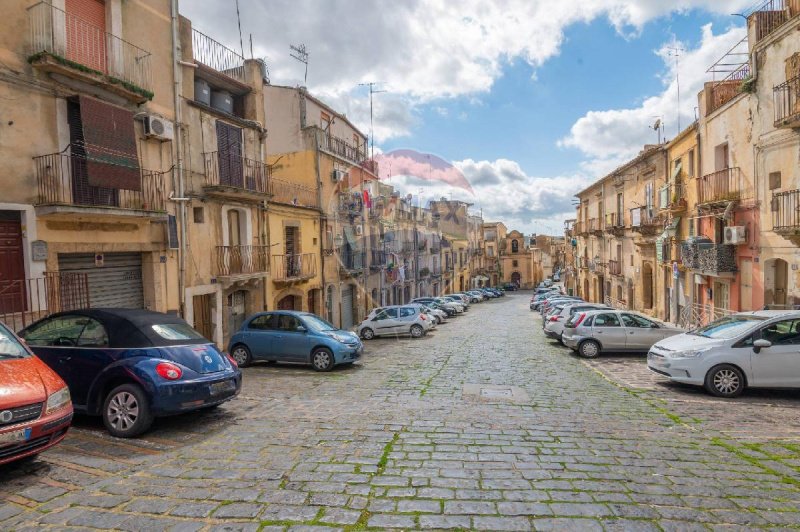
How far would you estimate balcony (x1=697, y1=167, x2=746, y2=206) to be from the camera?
54.2 ft

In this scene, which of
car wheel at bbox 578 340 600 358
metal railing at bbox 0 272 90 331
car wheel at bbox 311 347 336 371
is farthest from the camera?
car wheel at bbox 578 340 600 358

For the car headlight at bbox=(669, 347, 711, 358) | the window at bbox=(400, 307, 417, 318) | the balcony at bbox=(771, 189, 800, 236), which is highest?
the balcony at bbox=(771, 189, 800, 236)

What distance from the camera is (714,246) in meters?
17.3

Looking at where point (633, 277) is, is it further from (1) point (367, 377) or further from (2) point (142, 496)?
(2) point (142, 496)

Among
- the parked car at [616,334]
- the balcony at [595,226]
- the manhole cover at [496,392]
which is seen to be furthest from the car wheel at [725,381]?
the balcony at [595,226]

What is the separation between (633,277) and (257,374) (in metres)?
24.7

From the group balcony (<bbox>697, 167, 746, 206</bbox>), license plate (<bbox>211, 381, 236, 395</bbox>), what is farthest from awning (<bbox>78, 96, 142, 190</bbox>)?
balcony (<bbox>697, 167, 746, 206</bbox>)

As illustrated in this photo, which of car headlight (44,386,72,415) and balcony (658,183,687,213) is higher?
balcony (658,183,687,213)

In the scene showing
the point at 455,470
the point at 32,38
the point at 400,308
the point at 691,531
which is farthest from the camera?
the point at 400,308

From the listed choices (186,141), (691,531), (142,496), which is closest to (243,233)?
(186,141)

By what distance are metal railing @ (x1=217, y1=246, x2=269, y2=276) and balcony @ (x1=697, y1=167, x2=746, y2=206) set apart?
16.6 metres

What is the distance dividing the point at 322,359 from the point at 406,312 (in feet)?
35.6

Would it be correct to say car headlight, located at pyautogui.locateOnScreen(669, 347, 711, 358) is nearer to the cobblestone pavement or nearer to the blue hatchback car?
the cobblestone pavement

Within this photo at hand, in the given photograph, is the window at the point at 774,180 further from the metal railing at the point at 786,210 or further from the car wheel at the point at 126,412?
the car wheel at the point at 126,412
